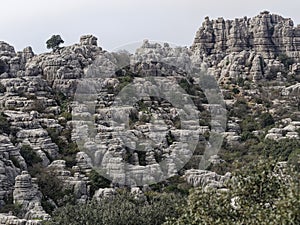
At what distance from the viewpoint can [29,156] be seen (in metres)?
31.1

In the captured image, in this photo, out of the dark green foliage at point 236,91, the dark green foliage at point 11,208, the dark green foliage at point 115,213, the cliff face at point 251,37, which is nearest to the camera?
the dark green foliage at point 115,213

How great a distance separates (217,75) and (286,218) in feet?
139

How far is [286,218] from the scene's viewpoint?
1309cm

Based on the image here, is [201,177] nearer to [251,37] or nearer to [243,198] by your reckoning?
[243,198]

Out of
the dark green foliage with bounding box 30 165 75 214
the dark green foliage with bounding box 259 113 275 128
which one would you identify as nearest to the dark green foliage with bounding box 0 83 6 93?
the dark green foliage with bounding box 30 165 75 214

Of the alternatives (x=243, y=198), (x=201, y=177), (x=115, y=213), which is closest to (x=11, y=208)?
(x=115, y=213)

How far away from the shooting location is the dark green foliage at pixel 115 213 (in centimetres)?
2284

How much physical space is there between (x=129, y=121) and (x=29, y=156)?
7.55m

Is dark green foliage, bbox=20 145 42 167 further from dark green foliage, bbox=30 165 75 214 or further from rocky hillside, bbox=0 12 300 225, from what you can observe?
dark green foliage, bbox=30 165 75 214

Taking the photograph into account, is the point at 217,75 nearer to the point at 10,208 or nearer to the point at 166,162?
the point at 166,162

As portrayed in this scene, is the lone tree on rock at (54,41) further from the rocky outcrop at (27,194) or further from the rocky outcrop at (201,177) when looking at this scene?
the rocky outcrop at (27,194)

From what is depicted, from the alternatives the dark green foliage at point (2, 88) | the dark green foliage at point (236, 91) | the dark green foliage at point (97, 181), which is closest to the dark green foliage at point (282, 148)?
the dark green foliage at point (97, 181)

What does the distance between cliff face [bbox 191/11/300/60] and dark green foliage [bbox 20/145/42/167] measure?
33.5 m

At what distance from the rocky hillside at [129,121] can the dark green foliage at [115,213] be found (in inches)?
41.8
